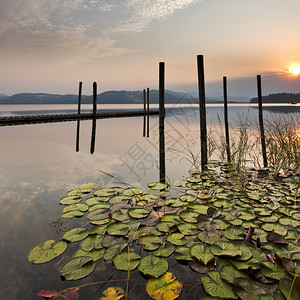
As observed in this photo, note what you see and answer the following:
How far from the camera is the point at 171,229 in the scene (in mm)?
2230

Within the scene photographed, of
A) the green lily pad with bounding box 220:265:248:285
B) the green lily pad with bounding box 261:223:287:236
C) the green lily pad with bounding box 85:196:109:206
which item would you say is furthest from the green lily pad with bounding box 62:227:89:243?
the green lily pad with bounding box 261:223:287:236

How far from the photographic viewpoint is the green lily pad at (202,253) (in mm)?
1709

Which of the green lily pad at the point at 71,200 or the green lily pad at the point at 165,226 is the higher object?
the green lily pad at the point at 71,200

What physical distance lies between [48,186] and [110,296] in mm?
2973

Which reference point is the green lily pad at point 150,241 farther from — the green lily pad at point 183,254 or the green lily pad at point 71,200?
the green lily pad at point 71,200

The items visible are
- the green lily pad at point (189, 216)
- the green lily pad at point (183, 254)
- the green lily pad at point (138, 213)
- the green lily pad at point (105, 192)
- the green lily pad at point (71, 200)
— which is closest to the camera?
the green lily pad at point (183, 254)

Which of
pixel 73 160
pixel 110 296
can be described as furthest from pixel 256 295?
pixel 73 160

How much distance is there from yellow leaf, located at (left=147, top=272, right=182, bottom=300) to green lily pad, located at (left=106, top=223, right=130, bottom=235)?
0.65 m

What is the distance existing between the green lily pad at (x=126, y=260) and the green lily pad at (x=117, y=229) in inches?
11.0

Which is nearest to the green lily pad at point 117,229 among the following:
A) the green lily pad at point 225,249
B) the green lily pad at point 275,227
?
the green lily pad at point 225,249

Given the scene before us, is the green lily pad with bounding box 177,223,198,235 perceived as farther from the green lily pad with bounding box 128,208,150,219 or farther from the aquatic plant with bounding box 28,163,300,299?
the green lily pad with bounding box 128,208,150,219

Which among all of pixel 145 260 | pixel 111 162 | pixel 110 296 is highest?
pixel 111 162

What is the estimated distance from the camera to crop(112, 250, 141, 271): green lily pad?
5.50 ft

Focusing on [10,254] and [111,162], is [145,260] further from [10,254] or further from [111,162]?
[111,162]
